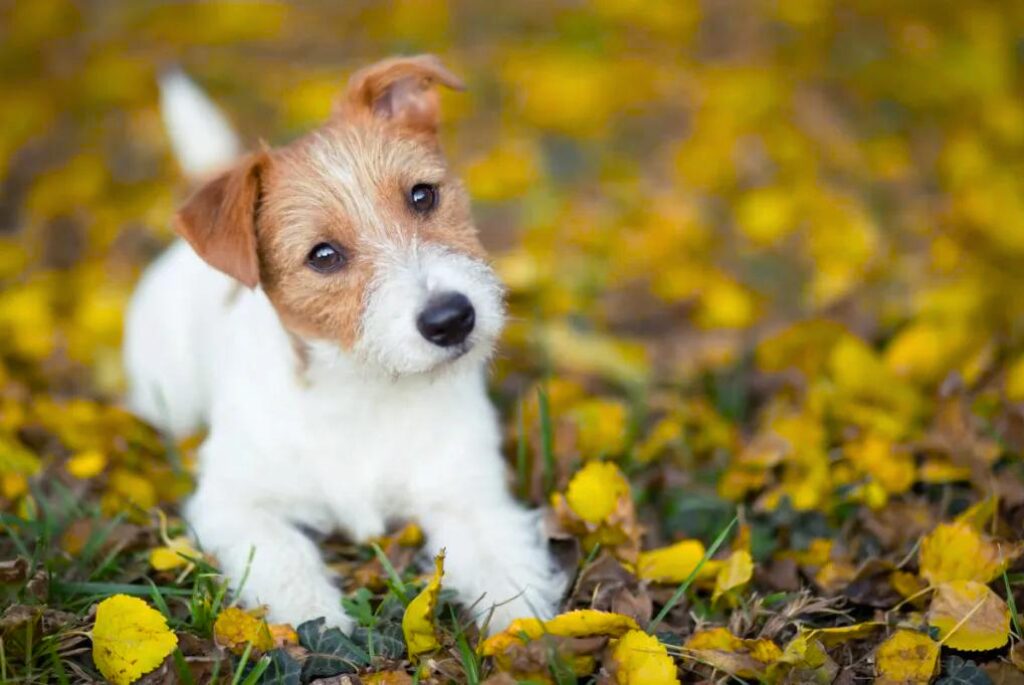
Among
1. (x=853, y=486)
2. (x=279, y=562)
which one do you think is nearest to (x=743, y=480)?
(x=853, y=486)

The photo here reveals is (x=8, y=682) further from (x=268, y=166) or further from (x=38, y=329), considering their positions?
(x=38, y=329)

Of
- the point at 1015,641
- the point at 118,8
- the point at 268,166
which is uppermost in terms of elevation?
the point at 118,8

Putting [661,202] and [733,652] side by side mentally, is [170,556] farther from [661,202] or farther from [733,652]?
[661,202]

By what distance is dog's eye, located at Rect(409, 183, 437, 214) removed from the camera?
129 inches

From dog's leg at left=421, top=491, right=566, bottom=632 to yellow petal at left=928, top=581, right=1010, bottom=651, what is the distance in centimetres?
115

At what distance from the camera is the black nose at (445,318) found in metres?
Answer: 2.85

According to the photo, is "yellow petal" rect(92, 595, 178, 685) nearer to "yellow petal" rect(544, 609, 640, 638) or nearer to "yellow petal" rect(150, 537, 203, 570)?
"yellow petal" rect(150, 537, 203, 570)

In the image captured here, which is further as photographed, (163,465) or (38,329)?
(38,329)

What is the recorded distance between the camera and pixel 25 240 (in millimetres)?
5410

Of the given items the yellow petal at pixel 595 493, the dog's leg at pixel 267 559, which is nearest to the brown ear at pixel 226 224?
the dog's leg at pixel 267 559

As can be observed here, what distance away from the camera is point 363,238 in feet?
10.2

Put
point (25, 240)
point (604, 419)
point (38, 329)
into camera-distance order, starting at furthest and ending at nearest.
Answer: point (25, 240) → point (38, 329) → point (604, 419)

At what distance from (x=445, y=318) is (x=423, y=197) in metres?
0.63

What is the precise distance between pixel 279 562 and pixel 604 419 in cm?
143
